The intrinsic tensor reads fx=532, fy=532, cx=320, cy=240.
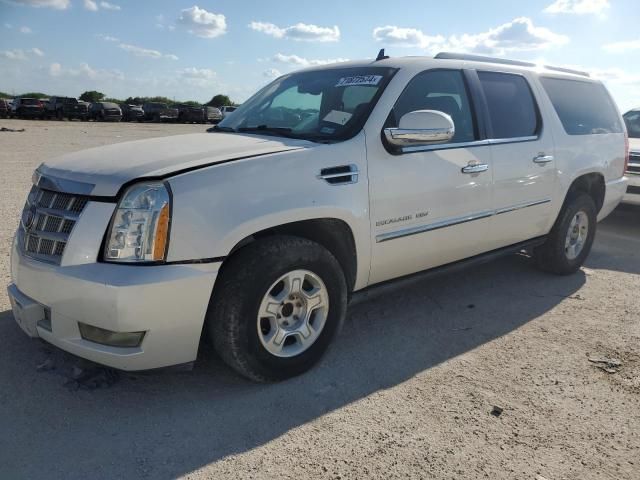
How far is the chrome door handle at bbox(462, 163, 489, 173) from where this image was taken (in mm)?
3771

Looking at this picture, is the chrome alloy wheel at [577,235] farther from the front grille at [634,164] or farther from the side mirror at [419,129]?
the front grille at [634,164]

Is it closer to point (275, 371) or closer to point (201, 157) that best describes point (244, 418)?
point (275, 371)

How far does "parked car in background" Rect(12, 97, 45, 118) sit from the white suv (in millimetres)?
37067

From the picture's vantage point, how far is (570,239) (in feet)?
17.1

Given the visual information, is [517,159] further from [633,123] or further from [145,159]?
[633,123]

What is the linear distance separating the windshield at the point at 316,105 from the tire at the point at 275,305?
0.81 meters

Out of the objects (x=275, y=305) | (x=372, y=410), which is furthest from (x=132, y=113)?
(x=372, y=410)

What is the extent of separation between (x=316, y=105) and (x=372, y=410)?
2.08 m

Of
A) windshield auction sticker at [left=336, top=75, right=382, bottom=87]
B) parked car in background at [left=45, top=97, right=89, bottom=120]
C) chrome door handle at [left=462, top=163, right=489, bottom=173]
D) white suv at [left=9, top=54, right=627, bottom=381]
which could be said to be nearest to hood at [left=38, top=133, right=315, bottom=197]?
white suv at [left=9, top=54, right=627, bottom=381]

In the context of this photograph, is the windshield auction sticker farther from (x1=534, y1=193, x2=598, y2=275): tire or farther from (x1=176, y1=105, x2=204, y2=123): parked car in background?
(x1=176, y1=105, x2=204, y2=123): parked car in background

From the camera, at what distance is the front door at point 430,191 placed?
332 centimetres

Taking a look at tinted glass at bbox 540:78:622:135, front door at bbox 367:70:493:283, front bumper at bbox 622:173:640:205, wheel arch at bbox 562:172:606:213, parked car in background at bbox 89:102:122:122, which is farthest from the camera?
parked car in background at bbox 89:102:122:122

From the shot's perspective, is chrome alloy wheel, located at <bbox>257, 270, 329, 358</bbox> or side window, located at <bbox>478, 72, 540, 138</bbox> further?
side window, located at <bbox>478, 72, 540, 138</bbox>

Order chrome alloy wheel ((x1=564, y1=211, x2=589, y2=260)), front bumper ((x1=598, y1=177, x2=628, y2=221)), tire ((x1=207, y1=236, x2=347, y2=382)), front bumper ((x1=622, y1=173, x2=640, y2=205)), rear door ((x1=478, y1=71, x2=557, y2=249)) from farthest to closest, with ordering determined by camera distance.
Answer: front bumper ((x1=622, y1=173, x2=640, y2=205))
front bumper ((x1=598, y1=177, x2=628, y2=221))
chrome alloy wheel ((x1=564, y1=211, x2=589, y2=260))
rear door ((x1=478, y1=71, x2=557, y2=249))
tire ((x1=207, y1=236, x2=347, y2=382))
